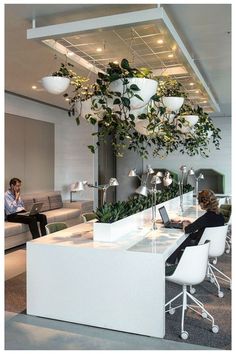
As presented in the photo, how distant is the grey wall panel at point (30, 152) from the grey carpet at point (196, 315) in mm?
3281

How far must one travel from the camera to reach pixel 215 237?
3811mm

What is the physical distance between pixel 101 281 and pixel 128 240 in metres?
0.51

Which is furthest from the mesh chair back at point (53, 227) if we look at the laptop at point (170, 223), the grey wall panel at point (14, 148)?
the grey wall panel at point (14, 148)

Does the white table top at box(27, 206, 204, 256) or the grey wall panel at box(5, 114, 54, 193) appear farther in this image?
the grey wall panel at box(5, 114, 54, 193)

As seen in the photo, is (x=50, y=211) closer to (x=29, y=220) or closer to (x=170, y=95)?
(x=29, y=220)

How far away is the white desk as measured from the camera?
9.29 feet

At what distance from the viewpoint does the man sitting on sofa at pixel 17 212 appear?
20.1ft

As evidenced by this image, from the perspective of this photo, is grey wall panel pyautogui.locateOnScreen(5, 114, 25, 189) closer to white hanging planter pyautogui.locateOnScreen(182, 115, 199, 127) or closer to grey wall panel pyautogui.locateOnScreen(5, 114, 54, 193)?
grey wall panel pyautogui.locateOnScreen(5, 114, 54, 193)

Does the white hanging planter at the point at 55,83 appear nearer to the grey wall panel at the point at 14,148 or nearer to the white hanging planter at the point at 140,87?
the white hanging planter at the point at 140,87

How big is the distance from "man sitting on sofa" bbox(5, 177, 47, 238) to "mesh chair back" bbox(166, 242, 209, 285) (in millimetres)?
3755

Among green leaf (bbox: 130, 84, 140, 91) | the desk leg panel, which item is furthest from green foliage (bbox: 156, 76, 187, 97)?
the desk leg panel

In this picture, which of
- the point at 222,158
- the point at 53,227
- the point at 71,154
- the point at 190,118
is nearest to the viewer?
the point at 53,227

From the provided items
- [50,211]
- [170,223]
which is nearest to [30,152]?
[50,211]

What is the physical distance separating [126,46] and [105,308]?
2.63 metres
